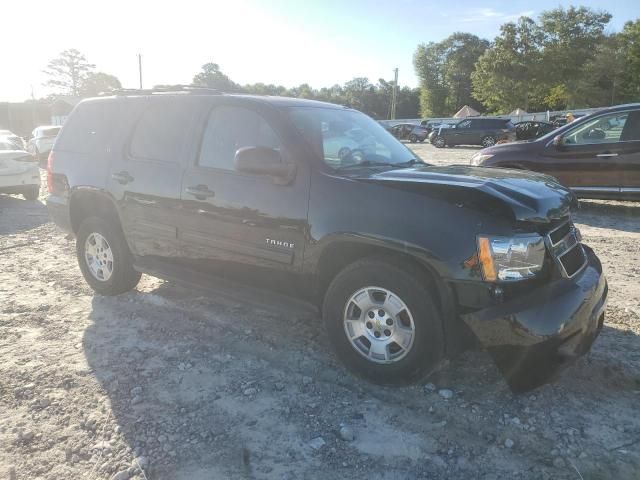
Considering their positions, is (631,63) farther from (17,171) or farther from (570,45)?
(17,171)

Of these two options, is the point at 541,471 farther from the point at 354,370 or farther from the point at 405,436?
the point at 354,370

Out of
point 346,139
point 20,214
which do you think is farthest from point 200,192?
point 20,214

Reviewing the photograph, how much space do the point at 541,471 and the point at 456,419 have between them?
55cm

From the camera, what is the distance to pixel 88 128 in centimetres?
496

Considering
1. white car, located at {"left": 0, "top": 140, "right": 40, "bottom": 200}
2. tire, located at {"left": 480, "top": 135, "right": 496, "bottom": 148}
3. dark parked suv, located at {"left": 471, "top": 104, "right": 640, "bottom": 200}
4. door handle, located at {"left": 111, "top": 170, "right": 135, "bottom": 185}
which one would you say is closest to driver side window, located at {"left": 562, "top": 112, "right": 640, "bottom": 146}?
dark parked suv, located at {"left": 471, "top": 104, "right": 640, "bottom": 200}

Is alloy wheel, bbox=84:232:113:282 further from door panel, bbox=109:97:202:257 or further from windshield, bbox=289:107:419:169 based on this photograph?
windshield, bbox=289:107:419:169

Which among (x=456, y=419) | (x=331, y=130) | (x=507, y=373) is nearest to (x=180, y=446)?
(x=456, y=419)

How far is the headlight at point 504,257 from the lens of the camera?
2.77 m

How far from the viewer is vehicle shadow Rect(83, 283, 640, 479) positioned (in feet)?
8.89

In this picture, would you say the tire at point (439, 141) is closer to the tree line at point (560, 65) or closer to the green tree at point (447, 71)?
the tree line at point (560, 65)

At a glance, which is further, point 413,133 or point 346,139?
point 413,133

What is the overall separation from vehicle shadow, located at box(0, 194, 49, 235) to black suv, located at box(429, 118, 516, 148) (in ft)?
71.7

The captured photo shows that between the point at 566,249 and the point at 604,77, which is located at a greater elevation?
the point at 604,77

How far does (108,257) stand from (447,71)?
85.3m
